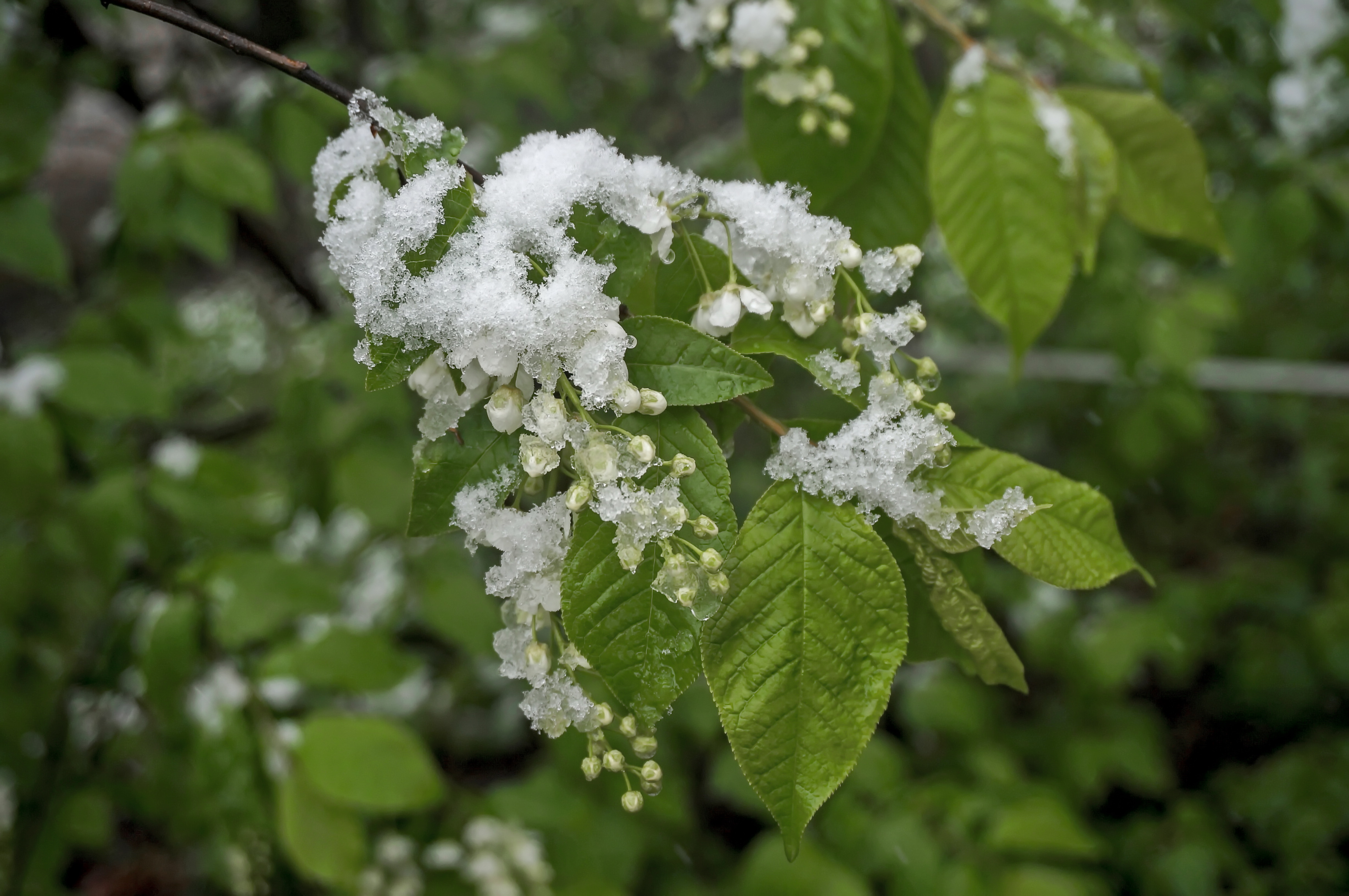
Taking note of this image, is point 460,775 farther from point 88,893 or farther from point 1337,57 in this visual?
point 1337,57

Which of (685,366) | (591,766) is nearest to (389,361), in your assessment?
(685,366)

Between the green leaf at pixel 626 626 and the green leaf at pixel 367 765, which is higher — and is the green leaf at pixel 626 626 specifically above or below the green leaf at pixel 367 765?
above

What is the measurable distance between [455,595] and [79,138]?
6.51 feet

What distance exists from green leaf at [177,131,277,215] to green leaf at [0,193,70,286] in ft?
0.83

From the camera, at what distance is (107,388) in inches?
60.9

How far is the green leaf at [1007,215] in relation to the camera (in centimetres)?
93

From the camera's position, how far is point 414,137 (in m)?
0.56

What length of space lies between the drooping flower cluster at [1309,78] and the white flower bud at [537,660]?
145cm

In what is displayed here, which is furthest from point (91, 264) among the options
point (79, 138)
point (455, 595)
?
point (455, 595)

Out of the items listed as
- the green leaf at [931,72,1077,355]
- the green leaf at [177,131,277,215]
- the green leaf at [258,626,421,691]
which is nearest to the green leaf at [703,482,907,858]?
the green leaf at [931,72,1077,355]

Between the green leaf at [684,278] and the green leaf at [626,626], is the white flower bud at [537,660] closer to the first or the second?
the green leaf at [626,626]

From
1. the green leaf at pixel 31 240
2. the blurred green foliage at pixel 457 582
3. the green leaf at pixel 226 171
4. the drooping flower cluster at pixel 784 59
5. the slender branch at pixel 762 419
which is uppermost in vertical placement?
the drooping flower cluster at pixel 784 59

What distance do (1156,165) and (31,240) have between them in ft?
5.73

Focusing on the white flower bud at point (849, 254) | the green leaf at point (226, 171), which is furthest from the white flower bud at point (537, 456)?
the green leaf at point (226, 171)
